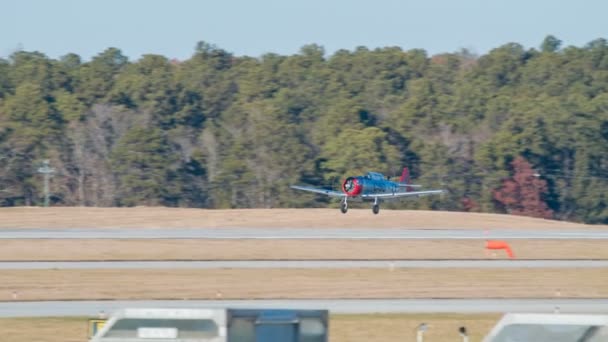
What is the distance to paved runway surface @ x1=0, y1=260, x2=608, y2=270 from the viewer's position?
41094 millimetres

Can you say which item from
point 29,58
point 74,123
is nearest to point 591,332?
point 74,123

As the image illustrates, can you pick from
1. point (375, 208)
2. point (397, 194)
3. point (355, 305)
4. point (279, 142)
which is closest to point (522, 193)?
point (279, 142)

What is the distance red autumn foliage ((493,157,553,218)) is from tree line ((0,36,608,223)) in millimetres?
110

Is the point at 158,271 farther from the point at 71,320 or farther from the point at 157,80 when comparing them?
the point at 157,80

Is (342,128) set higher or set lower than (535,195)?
higher

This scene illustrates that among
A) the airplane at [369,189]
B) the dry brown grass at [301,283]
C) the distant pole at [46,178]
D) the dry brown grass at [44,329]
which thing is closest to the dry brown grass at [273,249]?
the dry brown grass at [301,283]

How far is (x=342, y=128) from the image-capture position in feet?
305

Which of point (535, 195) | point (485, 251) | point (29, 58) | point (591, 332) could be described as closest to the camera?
point (591, 332)

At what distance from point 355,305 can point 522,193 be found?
188 ft

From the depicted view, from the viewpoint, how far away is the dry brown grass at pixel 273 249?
45.5 m

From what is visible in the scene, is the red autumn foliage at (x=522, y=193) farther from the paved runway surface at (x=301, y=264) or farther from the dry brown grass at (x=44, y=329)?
the dry brown grass at (x=44, y=329)

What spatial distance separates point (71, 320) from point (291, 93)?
81606 millimetres

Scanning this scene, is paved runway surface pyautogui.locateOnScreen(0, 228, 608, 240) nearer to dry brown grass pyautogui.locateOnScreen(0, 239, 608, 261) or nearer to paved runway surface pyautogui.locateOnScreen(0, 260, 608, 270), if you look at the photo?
dry brown grass pyautogui.locateOnScreen(0, 239, 608, 261)

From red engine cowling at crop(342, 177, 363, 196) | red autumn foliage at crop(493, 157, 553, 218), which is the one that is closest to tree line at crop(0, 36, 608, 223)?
red autumn foliage at crop(493, 157, 553, 218)
